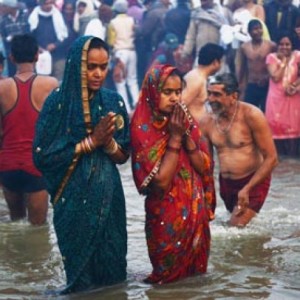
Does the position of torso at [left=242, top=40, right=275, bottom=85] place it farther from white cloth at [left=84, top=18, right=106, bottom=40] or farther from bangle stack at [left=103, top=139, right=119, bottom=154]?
bangle stack at [left=103, top=139, right=119, bottom=154]

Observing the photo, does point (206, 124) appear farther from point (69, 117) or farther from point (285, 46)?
point (285, 46)

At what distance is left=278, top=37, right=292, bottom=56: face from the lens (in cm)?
1396

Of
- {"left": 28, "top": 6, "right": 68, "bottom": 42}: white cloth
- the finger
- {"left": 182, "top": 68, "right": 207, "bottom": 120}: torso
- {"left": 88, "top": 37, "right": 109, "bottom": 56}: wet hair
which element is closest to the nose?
{"left": 88, "top": 37, "right": 109, "bottom": 56}: wet hair

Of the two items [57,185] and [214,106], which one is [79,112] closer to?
[57,185]

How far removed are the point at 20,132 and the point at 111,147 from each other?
2.47m

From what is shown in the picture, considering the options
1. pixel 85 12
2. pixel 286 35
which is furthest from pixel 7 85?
pixel 85 12

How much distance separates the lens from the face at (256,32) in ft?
49.1

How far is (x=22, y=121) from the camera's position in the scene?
853cm

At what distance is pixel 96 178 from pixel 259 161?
110 inches

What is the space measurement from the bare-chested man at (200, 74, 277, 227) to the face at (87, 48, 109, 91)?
229 cm

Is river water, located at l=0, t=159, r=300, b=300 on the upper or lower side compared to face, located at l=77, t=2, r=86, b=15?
lower

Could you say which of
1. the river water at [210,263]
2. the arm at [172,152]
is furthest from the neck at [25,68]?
the arm at [172,152]

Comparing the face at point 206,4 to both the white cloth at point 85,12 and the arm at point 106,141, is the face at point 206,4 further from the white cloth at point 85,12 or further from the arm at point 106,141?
the arm at point 106,141

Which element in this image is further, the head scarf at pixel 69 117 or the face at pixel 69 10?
the face at pixel 69 10
